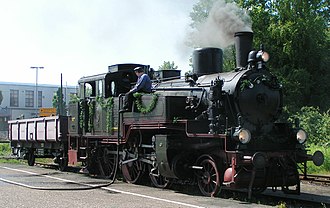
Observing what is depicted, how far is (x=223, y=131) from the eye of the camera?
10477mm

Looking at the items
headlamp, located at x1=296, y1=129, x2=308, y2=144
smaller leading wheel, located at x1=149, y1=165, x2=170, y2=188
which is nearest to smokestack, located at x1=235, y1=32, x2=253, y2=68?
headlamp, located at x1=296, y1=129, x2=308, y2=144

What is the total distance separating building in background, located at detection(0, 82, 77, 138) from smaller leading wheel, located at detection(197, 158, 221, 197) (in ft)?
211

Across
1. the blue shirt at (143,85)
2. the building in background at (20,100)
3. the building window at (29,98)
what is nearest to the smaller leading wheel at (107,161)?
the blue shirt at (143,85)

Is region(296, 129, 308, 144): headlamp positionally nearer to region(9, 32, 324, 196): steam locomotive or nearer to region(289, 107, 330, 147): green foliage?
region(9, 32, 324, 196): steam locomotive

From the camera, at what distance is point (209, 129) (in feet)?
35.2

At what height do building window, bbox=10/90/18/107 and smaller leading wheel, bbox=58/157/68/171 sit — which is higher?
building window, bbox=10/90/18/107

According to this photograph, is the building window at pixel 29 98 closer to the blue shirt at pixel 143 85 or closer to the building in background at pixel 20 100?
the building in background at pixel 20 100

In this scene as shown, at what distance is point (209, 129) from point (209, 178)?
1110mm

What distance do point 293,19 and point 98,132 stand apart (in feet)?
77.3

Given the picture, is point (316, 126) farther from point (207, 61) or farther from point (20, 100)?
point (20, 100)

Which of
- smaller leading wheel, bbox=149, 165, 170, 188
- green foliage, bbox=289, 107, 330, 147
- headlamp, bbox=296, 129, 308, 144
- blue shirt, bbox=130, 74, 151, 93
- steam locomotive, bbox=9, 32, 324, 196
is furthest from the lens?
green foliage, bbox=289, 107, 330, 147

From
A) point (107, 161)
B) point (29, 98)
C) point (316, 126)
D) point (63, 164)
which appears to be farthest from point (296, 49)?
point (29, 98)

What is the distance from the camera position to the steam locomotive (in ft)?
33.7

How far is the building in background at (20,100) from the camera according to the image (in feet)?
243
